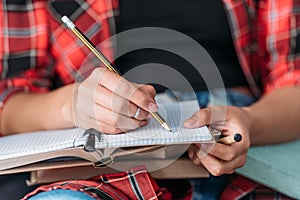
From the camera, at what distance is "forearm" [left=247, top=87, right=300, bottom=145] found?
35.4 inches

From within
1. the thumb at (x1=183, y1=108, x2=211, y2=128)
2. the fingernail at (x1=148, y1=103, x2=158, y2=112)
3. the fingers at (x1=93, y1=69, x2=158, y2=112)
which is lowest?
the thumb at (x1=183, y1=108, x2=211, y2=128)

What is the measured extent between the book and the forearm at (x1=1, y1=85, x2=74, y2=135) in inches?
3.7

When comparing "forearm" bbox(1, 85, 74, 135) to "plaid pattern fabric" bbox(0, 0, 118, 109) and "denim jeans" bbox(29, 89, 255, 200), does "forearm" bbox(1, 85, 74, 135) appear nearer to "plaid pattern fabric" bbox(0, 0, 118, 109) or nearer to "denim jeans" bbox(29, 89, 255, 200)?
"plaid pattern fabric" bbox(0, 0, 118, 109)

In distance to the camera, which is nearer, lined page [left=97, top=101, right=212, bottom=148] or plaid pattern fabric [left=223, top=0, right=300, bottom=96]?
lined page [left=97, top=101, right=212, bottom=148]

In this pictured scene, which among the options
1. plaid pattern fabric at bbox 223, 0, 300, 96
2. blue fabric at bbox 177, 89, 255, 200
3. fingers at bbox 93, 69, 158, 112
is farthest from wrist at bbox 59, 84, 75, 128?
plaid pattern fabric at bbox 223, 0, 300, 96

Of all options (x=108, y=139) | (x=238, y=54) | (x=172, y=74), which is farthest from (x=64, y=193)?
(x=238, y=54)

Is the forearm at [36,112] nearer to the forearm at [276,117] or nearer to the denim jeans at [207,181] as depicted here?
the denim jeans at [207,181]

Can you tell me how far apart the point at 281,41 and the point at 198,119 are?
0.35m

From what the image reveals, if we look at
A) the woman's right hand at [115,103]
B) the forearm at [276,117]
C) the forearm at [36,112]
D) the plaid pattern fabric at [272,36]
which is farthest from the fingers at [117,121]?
the plaid pattern fabric at [272,36]

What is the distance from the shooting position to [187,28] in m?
1.02

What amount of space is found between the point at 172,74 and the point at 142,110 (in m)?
0.25

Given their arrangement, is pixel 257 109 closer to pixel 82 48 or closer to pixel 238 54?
pixel 238 54

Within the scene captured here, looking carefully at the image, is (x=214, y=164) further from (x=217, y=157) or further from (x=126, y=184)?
(x=126, y=184)

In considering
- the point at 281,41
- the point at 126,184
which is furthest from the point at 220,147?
the point at 281,41
